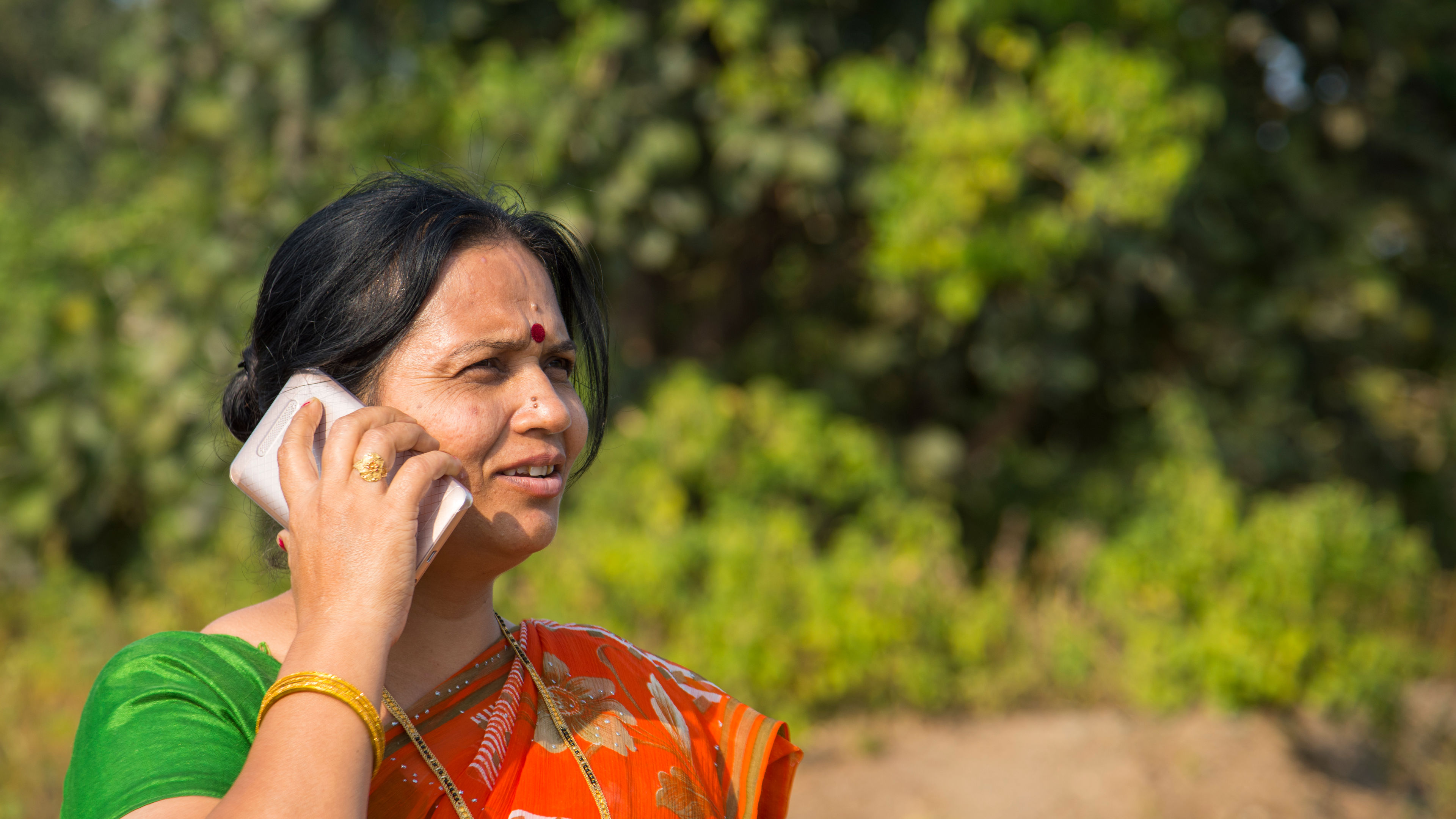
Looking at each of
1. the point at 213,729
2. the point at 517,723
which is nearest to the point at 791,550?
the point at 517,723

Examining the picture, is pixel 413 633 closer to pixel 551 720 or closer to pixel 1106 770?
pixel 551 720

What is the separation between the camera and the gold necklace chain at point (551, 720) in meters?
1.29

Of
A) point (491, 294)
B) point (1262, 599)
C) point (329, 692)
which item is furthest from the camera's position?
point (1262, 599)

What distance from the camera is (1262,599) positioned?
16.1ft

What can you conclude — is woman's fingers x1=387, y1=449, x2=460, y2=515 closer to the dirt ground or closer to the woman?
the woman

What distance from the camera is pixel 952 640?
204 inches

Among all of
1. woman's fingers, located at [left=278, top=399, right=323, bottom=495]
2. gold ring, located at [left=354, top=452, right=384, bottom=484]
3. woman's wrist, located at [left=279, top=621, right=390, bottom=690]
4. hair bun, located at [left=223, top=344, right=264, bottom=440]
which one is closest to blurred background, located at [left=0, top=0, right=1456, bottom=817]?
hair bun, located at [left=223, top=344, right=264, bottom=440]

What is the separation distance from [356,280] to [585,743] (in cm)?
66

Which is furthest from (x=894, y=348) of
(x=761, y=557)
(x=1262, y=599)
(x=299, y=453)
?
(x=299, y=453)

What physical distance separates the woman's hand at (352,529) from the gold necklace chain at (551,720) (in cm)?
25

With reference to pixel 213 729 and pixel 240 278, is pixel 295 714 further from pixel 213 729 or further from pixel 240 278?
pixel 240 278

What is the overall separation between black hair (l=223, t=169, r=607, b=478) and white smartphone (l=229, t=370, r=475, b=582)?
113mm

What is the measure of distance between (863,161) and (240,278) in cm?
337

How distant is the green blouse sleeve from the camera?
107cm
